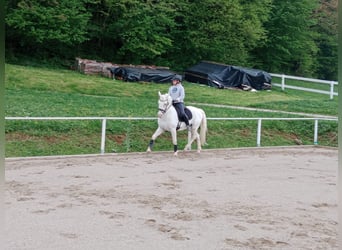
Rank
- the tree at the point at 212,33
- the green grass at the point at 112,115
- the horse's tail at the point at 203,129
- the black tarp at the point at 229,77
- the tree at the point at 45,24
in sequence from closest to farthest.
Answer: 1. the green grass at the point at 112,115
2. the horse's tail at the point at 203,129
3. the tree at the point at 45,24
4. the black tarp at the point at 229,77
5. the tree at the point at 212,33

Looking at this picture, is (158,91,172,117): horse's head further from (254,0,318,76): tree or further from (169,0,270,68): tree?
(254,0,318,76): tree

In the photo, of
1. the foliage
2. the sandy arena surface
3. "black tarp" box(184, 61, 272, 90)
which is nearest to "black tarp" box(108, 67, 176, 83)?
"black tarp" box(184, 61, 272, 90)

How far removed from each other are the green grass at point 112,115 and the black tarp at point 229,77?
2.98m

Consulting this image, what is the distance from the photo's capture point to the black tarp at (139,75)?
2736cm

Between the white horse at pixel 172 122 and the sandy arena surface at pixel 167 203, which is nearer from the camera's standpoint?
the sandy arena surface at pixel 167 203

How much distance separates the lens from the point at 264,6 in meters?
40.8

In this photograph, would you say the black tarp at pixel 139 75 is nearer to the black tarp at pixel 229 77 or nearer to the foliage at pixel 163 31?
the black tarp at pixel 229 77

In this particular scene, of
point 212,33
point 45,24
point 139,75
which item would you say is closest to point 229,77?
point 139,75

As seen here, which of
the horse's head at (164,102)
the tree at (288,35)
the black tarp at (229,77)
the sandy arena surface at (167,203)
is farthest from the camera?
the tree at (288,35)

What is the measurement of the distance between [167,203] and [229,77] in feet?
78.5

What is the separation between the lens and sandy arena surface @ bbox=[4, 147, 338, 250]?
5258mm

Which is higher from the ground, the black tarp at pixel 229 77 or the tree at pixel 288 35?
the tree at pixel 288 35

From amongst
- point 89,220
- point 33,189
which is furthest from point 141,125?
point 89,220

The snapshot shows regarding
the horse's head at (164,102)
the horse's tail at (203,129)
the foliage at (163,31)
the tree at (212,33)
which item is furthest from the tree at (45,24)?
the horse's head at (164,102)
